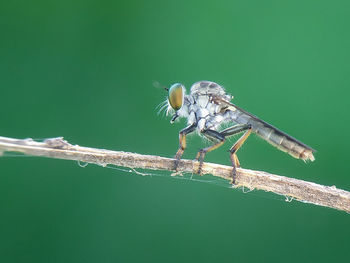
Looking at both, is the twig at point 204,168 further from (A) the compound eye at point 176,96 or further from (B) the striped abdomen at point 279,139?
(A) the compound eye at point 176,96

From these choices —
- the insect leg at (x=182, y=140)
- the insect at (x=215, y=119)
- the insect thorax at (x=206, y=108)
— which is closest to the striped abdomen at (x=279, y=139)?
the insect at (x=215, y=119)

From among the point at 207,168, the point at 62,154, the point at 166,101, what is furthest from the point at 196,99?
the point at 62,154

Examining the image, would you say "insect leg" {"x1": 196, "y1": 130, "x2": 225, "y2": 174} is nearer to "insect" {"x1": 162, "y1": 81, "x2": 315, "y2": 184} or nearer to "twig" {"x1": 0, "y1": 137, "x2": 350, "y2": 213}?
"insect" {"x1": 162, "y1": 81, "x2": 315, "y2": 184}

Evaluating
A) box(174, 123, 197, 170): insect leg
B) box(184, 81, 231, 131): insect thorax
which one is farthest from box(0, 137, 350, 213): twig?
box(184, 81, 231, 131): insect thorax

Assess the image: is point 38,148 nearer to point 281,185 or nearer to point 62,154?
point 62,154

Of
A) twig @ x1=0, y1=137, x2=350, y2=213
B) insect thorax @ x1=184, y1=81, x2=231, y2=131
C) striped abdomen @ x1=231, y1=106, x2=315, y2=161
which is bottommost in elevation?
twig @ x1=0, y1=137, x2=350, y2=213

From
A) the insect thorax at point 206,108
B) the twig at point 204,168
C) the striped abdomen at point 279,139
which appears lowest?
the twig at point 204,168

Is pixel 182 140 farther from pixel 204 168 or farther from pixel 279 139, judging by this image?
pixel 279 139

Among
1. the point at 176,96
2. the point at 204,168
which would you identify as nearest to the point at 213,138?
the point at 176,96
